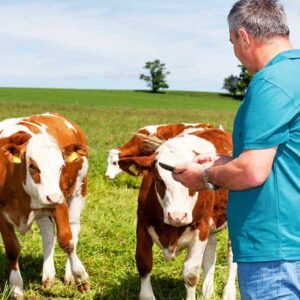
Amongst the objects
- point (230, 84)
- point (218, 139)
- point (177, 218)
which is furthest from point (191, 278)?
point (230, 84)

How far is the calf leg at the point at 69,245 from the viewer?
594cm

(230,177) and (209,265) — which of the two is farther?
(209,265)

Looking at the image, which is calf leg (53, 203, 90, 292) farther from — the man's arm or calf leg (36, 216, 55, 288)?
the man's arm

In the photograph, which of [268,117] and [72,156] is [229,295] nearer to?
[72,156]

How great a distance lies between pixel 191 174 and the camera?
295cm

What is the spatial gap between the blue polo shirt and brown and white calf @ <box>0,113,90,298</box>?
9.01 ft

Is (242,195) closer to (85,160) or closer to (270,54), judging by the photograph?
(270,54)

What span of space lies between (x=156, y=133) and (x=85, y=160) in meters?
7.07

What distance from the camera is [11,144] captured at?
554cm

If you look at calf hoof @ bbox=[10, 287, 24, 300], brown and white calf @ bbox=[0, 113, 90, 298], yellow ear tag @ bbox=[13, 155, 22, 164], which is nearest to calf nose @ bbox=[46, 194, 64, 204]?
brown and white calf @ bbox=[0, 113, 90, 298]

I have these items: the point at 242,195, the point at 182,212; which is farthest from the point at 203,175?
the point at 182,212

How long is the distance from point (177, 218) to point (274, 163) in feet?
6.03

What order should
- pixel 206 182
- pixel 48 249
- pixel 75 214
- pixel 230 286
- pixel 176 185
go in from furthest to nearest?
pixel 75 214 < pixel 48 249 < pixel 230 286 < pixel 176 185 < pixel 206 182

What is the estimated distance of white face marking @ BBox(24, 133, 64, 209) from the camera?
5.29 meters
